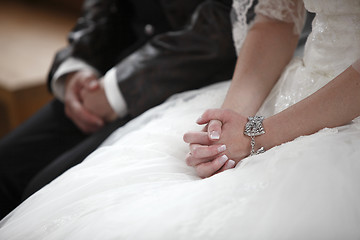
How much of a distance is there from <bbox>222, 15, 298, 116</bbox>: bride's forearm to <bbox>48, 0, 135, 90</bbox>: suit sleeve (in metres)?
0.62

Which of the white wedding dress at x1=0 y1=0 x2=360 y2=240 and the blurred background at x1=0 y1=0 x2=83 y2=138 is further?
the blurred background at x1=0 y1=0 x2=83 y2=138

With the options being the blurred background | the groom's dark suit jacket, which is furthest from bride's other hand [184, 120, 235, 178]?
the blurred background

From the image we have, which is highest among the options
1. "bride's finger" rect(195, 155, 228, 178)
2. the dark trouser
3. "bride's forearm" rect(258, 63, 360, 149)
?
"bride's forearm" rect(258, 63, 360, 149)

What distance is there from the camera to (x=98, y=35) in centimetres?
140

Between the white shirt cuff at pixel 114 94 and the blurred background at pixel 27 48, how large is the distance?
0.76m

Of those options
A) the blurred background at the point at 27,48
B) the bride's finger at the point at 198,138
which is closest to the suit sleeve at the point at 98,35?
the blurred background at the point at 27,48

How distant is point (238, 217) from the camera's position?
1.79 ft

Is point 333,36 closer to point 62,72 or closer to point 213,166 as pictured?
point 213,166

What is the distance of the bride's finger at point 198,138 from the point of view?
0.75m

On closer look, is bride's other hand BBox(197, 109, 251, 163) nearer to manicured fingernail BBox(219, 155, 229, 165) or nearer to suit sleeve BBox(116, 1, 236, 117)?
manicured fingernail BBox(219, 155, 229, 165)

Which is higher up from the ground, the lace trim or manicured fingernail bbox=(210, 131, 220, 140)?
the lace trim

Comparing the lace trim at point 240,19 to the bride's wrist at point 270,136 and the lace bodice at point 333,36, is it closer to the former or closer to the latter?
the lace bodice at point 333,36

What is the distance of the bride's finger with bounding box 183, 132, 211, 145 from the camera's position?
751 mm

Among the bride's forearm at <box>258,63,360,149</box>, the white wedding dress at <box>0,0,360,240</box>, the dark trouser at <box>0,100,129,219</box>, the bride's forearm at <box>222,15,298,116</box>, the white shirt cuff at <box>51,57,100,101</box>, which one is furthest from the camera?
the white shirt cuff at <box>51,57,100,101</box>
